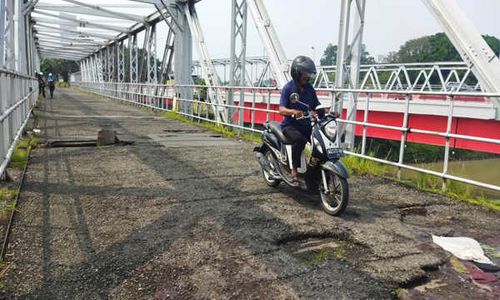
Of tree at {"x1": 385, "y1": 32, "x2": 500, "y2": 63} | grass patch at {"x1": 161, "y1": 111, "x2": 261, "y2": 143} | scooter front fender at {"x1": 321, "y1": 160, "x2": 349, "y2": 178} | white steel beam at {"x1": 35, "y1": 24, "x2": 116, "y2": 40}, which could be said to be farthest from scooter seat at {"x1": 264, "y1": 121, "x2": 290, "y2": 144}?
tree at {"x1": 385, "y1": 32, "x2": 500, "y2": 63}

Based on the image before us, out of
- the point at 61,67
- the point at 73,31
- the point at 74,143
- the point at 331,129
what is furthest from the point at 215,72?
the point at 61,67

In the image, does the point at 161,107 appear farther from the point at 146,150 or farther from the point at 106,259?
the point at 106,259

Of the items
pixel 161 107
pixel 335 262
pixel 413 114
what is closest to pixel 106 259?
pixel 335 262

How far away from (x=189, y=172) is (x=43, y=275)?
3.19m

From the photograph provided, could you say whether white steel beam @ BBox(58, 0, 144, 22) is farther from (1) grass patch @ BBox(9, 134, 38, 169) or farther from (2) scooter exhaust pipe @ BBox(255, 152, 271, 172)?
(2) scooter exhaust pipe @ BBox(255, 152, 271, 172)

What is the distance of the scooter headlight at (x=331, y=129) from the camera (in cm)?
405

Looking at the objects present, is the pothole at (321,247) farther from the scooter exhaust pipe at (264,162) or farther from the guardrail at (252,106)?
the guardrail at (252,106)

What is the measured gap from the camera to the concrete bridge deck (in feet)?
8.39

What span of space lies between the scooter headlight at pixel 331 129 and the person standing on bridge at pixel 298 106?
0.31m

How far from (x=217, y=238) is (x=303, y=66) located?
208cm

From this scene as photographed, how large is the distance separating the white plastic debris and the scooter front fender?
938 millimetres

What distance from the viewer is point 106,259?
2889mm

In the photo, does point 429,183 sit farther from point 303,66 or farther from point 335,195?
point 303,66

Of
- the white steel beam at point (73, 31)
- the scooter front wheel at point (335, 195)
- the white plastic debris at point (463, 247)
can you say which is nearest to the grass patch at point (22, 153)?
the scooter front wheel at point (335, 195)
